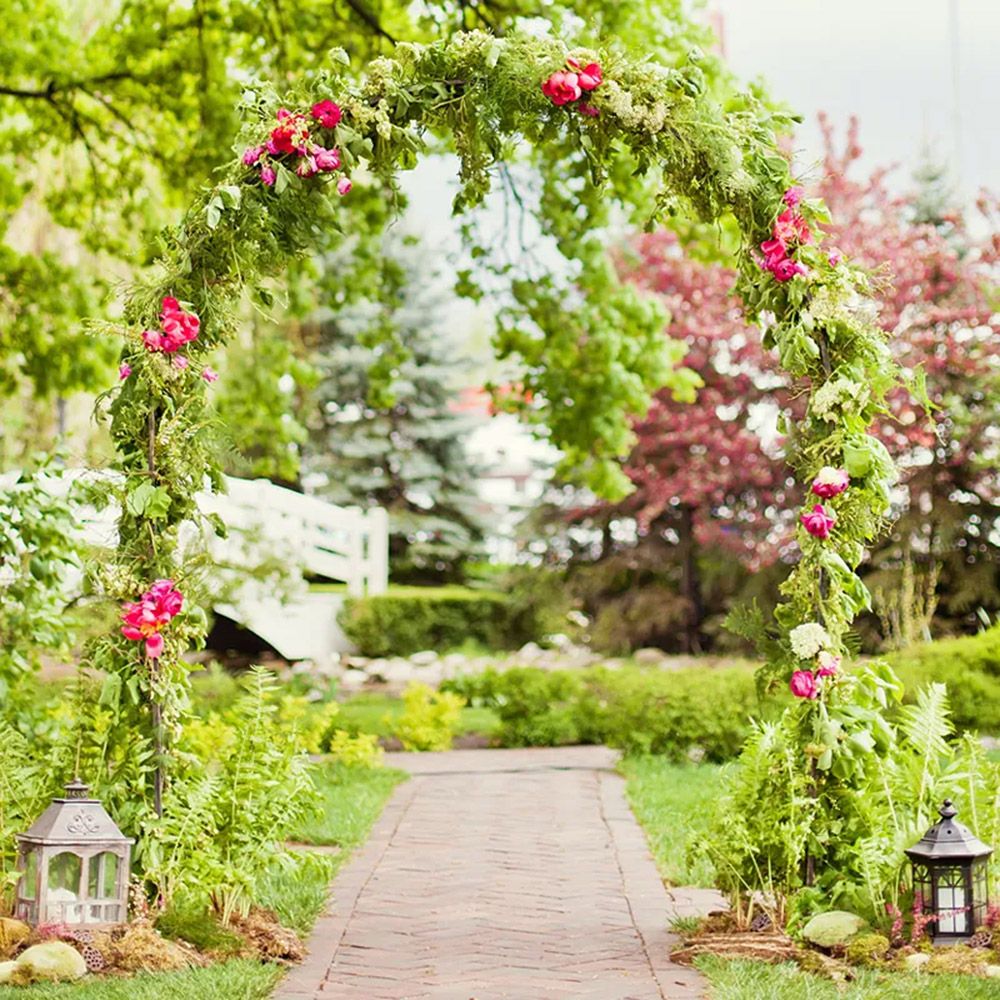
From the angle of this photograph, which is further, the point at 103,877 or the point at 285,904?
the point at 285,904

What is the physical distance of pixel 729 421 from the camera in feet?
53.8

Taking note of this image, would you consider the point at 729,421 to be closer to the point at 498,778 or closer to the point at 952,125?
the point at 952,125

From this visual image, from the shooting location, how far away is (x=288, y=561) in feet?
45.6

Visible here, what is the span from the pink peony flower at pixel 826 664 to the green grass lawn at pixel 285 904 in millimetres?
1939

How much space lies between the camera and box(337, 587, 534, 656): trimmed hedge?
17984mm

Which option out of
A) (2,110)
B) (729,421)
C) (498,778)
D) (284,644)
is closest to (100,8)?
(2,110)

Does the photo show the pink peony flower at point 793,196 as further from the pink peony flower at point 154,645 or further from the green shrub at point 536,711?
the green shrub at point 536,711

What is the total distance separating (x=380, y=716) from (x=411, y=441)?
11006 mm

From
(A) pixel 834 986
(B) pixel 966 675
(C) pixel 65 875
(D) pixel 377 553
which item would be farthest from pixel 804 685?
(D) pixel 377 553

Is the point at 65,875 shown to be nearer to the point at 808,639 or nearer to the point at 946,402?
the point at 808,639

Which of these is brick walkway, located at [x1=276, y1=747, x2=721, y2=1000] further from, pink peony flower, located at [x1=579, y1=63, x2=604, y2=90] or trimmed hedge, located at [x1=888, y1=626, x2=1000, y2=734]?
pink peony flower, located at [x1=579, y1=63, x2=604, y2=90]

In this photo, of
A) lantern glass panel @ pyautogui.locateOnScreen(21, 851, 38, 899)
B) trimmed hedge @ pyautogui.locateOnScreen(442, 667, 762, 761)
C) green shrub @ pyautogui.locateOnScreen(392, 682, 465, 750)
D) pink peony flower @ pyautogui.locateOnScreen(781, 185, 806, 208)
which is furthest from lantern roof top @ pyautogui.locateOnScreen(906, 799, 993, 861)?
green shrub @ pyautogui.locateOnScreen(392, 682, 465, 750)

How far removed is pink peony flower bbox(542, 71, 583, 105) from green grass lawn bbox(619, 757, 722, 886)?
8.20 ft

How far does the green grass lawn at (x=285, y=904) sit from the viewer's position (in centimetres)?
415
